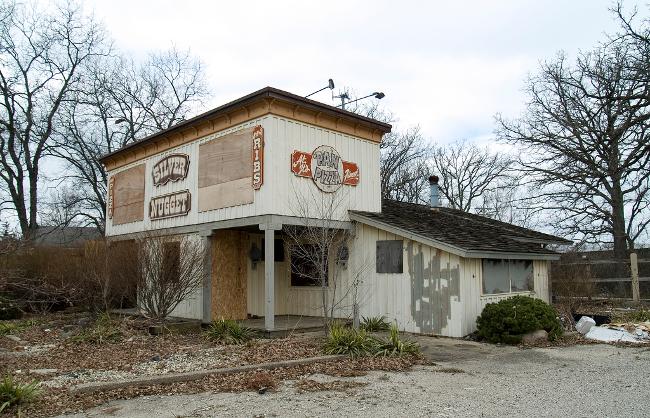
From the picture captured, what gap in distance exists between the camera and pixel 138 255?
12594 mm

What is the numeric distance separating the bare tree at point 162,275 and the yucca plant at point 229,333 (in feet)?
4.10

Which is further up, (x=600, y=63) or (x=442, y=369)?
(x=600, y=63)

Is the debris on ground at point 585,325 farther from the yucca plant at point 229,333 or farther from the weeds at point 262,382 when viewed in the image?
the weeds at point 262,382

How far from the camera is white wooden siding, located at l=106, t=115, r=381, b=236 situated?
12086mm

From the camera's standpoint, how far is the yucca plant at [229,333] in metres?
11.3

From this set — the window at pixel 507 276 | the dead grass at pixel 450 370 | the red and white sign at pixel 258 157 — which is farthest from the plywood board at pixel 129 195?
the dead grass at pixel 450 370

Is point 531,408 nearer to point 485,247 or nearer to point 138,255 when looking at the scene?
point 485,247

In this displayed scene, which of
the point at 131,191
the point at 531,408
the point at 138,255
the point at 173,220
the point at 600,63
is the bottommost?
the point at 531,408

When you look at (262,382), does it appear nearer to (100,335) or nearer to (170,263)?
(100,335)

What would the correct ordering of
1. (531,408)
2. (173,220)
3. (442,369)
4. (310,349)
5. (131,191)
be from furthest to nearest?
(131,191), (173,220), (310,349), (442,369), (531,408)

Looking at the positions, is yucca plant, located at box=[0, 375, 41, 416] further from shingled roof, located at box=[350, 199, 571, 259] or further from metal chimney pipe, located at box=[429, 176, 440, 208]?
metal chimney pipe, located at box=[429, 176, 440, 208]

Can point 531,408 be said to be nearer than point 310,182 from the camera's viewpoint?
Yes

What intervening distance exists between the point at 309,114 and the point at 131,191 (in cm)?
786

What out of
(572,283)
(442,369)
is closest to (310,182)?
(442,369)
